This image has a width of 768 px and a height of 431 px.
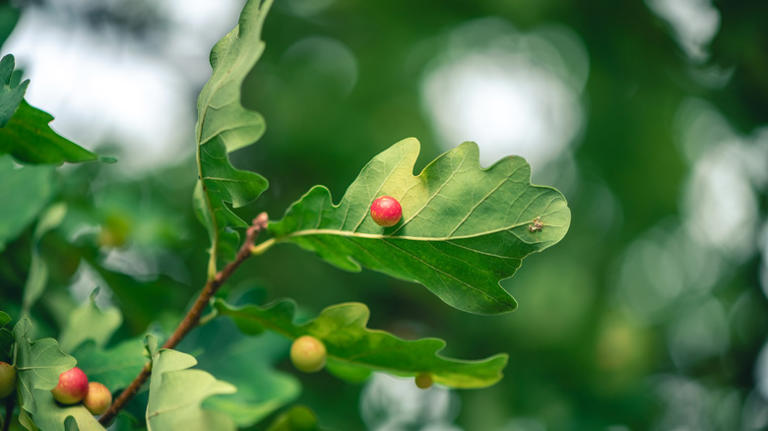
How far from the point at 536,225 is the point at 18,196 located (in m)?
0.87

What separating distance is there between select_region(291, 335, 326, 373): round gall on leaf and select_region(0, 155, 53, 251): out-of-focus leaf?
556mm

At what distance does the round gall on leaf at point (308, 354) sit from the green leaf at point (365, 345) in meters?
0.01

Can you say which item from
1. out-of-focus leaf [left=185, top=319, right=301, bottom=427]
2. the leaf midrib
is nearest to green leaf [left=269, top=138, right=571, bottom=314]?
the leaf midrib

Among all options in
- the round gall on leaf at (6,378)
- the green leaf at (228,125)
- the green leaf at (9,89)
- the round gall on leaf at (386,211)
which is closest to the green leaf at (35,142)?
the green leaf at (9,89)

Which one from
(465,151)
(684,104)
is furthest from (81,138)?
(684,104)

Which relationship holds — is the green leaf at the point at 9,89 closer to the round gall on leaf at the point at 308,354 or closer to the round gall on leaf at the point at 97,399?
the round gall on leaf at the point at 97,399

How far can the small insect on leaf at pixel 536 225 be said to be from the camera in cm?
Result: 67

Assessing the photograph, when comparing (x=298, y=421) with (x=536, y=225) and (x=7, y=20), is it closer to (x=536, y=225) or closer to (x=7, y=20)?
(x=536, y=225)

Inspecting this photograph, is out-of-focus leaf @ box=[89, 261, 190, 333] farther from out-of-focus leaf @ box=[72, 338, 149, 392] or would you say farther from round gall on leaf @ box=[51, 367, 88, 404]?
round gall on leaf @ box=[51, 367, 88, 404]

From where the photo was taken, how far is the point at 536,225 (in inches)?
26.4

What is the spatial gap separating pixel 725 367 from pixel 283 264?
7.22 feet

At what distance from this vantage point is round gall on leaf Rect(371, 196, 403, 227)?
70cm

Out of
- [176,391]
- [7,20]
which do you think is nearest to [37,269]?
[7,20]

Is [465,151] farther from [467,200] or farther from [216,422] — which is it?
[216,422]
